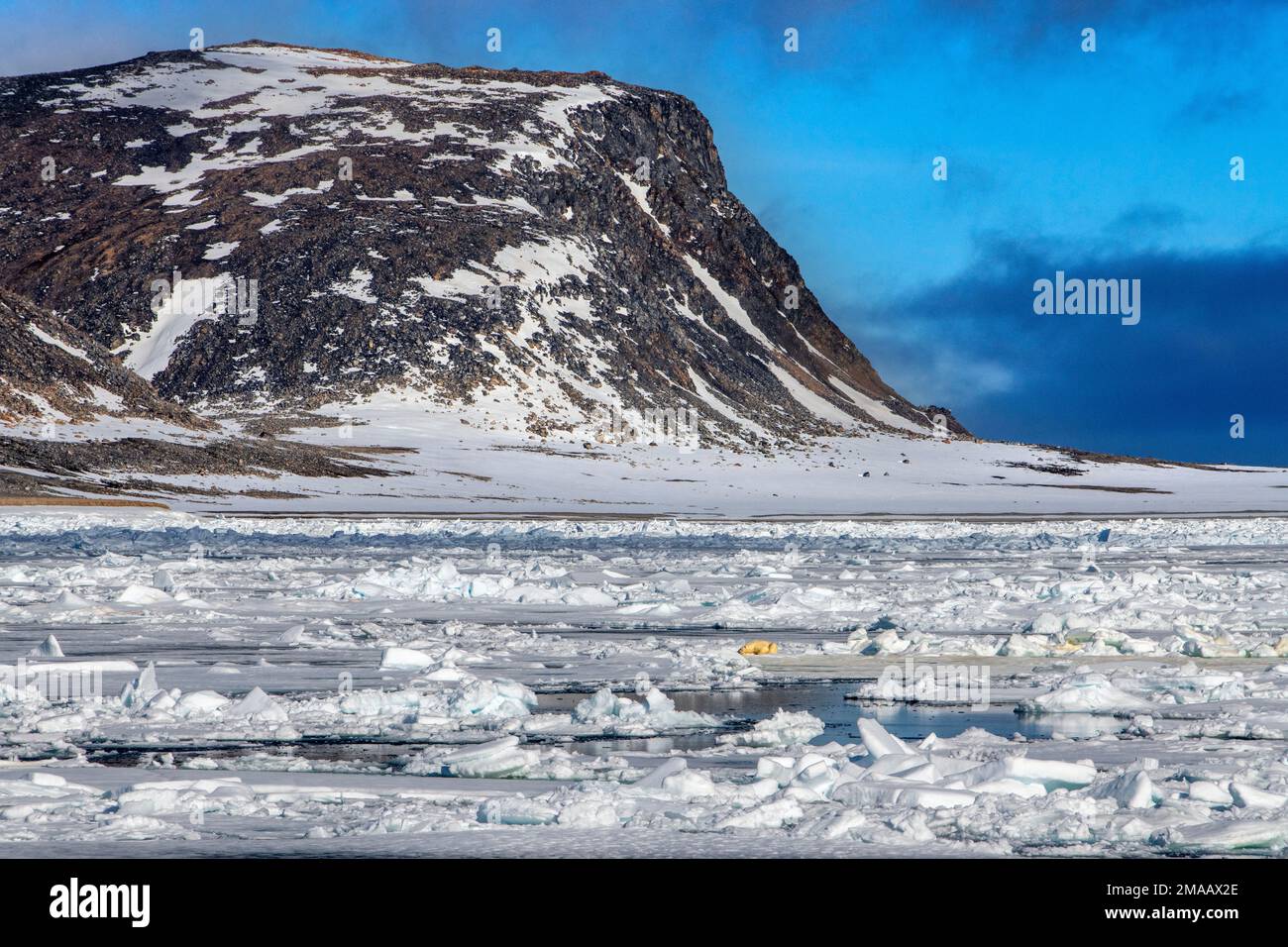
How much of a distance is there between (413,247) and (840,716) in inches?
4370

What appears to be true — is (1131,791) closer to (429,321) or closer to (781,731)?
(781,731)

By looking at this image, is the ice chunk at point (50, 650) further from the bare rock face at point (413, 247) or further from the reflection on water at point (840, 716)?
the bare rock face at point (413, 247)

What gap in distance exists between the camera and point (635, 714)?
11.4 metres

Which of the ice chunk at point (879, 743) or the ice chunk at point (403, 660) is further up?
the ice chunk at point (403, 660)

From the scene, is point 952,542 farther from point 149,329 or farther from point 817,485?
point 149,329

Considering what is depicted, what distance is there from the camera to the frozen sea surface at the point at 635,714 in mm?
7508

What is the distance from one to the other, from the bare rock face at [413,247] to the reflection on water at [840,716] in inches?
3640

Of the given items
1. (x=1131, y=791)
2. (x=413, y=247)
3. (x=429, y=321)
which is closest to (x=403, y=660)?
(x=1131, y=791)

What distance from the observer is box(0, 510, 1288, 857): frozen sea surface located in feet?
24.6

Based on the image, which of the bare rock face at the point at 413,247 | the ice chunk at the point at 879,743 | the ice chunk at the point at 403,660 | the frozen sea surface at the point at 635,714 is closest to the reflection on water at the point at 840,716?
the frozen sea surface at the point at 635,714

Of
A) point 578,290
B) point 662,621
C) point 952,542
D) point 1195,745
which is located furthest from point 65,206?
point 1195,745

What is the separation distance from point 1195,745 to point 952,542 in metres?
33.8

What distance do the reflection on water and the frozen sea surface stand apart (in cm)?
5

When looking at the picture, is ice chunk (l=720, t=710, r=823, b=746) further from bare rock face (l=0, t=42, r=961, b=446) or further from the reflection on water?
bare rock face (l=0, t=42, r=961, b=446)
